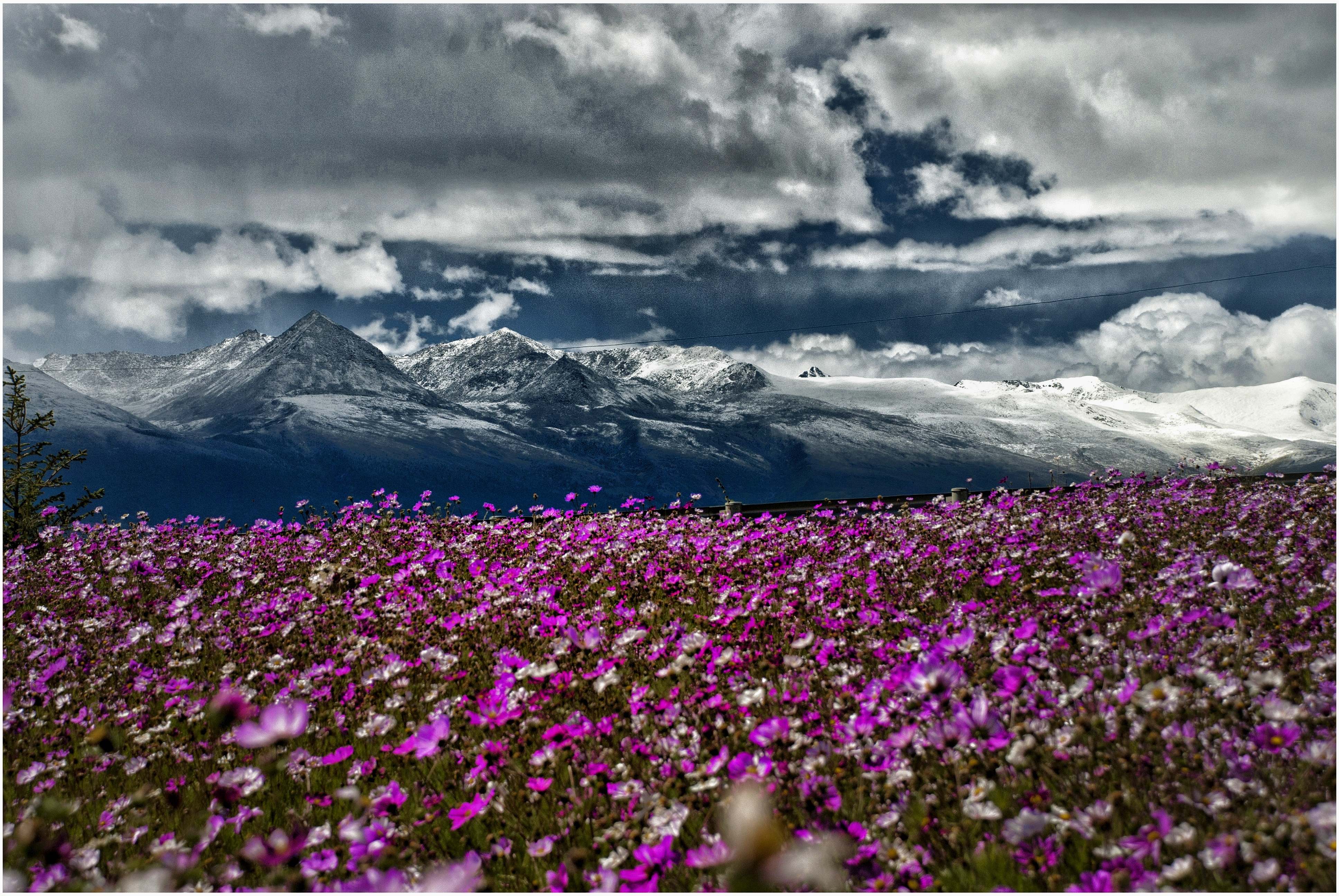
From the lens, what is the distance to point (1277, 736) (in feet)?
9.19

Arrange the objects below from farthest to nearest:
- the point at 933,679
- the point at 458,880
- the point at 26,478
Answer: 1. the point at 26,478
2. the point at 933,679
3. the point at 458,880

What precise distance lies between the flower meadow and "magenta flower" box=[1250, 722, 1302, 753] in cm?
1

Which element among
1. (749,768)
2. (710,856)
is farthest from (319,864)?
(749,768)

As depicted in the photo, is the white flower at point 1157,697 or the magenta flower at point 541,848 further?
the magenta flower at point 541,848

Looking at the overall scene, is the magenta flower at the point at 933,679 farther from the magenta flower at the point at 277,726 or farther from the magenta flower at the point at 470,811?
the magenta flower at the point at 277,726

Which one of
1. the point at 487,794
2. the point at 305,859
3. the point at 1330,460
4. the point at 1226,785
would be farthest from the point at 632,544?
the point at 1330,460

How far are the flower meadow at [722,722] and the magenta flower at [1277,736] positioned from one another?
0.01 meters

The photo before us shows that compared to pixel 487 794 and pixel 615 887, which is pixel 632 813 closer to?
pixel 615 887

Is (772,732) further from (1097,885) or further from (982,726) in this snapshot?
(1097,885)

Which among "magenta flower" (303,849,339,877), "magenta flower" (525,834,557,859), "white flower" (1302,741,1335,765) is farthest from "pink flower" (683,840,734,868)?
"white flower" (1302,741,1335,765)

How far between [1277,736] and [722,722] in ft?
6.76

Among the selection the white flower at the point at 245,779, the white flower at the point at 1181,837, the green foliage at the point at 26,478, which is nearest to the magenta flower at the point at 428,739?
the white flower at the point at 245,779

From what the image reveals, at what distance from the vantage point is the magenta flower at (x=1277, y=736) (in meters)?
2.76

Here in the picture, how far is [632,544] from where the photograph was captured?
809 centimetres
